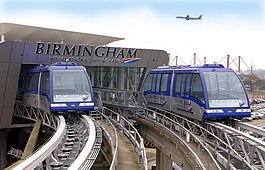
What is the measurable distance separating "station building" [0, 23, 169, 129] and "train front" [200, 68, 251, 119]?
13.1m

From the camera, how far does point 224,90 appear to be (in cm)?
1441

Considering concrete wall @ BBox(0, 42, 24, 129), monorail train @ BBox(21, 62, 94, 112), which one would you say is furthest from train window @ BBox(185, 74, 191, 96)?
concrete wall @ BBox(0, 42, 24, 129)

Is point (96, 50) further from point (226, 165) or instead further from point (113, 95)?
point (226, 165)

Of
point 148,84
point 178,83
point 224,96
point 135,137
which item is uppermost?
point 148,84

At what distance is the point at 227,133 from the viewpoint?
40.5 feet

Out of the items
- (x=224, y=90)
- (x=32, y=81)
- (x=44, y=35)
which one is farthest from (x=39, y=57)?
(x=224, y=90)

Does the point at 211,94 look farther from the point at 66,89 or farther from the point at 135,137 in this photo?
the point at 66,89

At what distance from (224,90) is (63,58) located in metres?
14.3

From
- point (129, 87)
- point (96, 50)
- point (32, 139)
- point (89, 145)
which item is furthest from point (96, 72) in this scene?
point (89, 145)

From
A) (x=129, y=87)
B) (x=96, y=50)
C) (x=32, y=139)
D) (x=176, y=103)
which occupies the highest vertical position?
(x=96, y=50)

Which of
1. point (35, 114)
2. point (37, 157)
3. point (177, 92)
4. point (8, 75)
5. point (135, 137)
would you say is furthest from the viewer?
point (8, 75)

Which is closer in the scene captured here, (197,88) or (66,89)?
(197,88)

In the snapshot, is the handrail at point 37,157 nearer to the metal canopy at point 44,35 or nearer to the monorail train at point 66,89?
the monorail train at point 66,89

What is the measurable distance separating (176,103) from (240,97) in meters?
3.65
